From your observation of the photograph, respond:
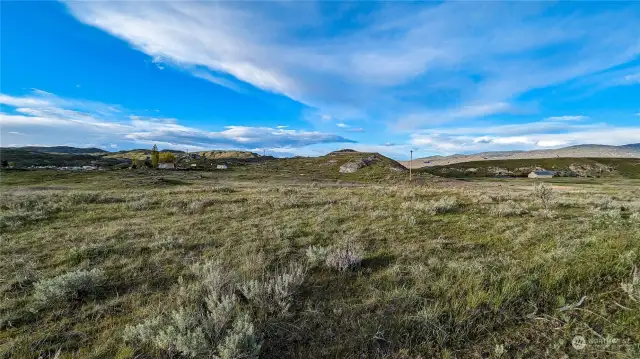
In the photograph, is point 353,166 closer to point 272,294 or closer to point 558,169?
point 558,169

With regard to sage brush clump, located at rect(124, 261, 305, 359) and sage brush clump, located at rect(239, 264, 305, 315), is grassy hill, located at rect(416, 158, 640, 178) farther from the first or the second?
sage brush clump, located at rect(124, 261, 305, 359)

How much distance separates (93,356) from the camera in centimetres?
354

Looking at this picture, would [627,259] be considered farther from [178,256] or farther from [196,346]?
[178,256]

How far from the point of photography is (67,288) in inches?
191

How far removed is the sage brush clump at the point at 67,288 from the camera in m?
4.76

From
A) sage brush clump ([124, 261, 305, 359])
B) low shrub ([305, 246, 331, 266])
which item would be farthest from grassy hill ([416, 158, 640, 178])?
sage brush clump ([124, 261, 305, 359])

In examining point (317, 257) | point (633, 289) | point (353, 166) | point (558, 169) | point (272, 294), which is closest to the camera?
point (633, 289)

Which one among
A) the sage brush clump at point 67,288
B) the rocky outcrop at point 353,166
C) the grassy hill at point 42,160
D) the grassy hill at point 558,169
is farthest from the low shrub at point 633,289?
the grassy hill at point 42,160

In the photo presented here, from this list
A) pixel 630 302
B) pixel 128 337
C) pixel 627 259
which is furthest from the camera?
pixel 627 259

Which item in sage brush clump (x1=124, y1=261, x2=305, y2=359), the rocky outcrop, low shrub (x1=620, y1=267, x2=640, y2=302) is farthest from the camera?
the rocky outcrop

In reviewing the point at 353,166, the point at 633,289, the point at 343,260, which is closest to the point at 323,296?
the point at 343,260

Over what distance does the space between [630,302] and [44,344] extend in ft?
25.2

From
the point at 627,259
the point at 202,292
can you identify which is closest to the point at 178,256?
the point at 202,292

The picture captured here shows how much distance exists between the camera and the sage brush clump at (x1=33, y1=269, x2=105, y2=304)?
15.6 ft
